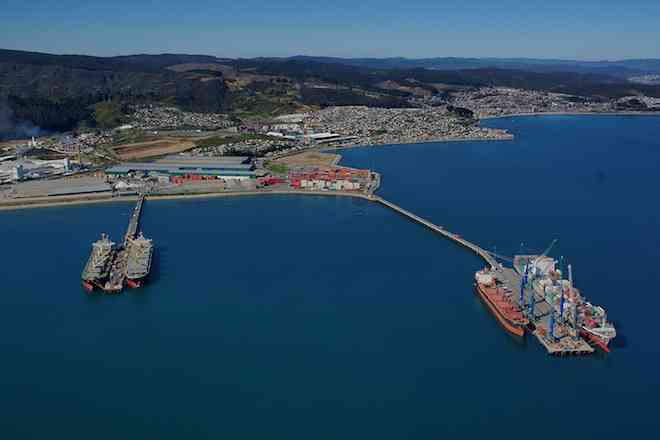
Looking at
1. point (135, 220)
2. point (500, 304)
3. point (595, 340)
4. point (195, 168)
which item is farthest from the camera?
point (195, 168)

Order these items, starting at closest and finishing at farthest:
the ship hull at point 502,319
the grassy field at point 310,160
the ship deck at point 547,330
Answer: the ship deck at point 547,330 < the ship hull at point 502,319 < the grassy field at point 310,160

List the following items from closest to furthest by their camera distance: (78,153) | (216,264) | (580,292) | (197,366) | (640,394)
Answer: (640,394)
(197,366)
(580,292)
(216,264)
(78,153)

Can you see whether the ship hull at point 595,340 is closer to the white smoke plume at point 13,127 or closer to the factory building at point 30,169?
the factory building at point 30,169

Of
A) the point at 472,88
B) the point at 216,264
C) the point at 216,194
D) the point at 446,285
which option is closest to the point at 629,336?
the point at 446,285

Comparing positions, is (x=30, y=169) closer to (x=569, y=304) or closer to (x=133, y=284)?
(x=133, y=284)

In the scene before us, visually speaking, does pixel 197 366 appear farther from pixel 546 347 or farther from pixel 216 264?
pixel 546 347

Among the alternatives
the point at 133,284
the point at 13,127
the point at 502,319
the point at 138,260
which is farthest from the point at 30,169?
the point at 502,319

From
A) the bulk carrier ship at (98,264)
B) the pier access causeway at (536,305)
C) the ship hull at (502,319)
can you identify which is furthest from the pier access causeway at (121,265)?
the pier access causeway at (536,305)
